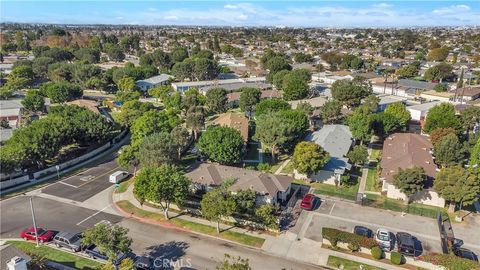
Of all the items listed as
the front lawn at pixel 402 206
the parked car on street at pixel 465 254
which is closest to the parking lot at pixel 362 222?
the front lawn at pixel 402 206

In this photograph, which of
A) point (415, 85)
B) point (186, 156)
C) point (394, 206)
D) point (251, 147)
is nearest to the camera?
point (394, 206)

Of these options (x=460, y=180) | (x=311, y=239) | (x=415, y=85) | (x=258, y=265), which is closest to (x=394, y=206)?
(x=460, y=180)

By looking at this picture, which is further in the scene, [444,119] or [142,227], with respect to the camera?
[444,119]

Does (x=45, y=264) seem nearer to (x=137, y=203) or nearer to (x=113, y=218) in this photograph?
(x=113, y=218)

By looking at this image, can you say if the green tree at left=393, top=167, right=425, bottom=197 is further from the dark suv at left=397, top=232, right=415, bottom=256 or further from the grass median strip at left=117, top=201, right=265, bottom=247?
the grass median strip at left=117, top=201, right=265, bottom=247

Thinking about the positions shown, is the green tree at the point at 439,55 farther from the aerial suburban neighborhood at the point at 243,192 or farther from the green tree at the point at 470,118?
the green tree at the point at 470,118

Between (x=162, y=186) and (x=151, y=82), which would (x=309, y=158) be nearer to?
(x=162, y=186)

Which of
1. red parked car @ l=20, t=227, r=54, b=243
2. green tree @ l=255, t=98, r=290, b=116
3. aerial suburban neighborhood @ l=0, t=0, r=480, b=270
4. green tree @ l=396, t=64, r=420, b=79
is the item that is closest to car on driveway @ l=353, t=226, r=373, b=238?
aerial suburban neighborhood @ l=0, t=0, r=480, b=270
